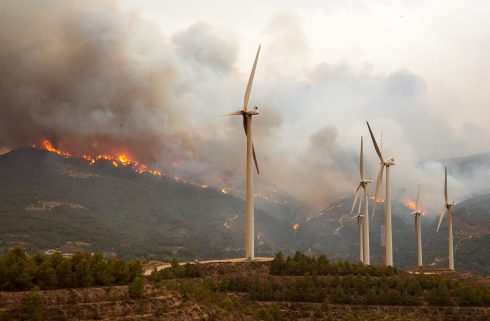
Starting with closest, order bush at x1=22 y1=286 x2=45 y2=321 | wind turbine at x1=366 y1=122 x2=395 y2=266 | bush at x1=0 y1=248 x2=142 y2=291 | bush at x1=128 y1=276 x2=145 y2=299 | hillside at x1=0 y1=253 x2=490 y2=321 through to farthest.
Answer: bush at x1=22 y1=286 x2=45 y2=321, bush at x1=0 y1=248 x2=142 y2=291, bush at x1=128 y1=276 x2=145 y2=299, hillside at x1=0 y1=253 x2=490 y2=321, wind turbine at x1=366 y1=122 x2=395 y2=266

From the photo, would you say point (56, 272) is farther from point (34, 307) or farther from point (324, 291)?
point (324, 291)

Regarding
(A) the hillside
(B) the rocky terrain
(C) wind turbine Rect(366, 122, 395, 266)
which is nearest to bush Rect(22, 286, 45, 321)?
(B) the rocky terrain

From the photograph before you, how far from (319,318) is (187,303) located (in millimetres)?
33305

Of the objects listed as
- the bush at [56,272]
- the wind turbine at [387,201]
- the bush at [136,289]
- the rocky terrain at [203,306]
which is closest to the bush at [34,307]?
the rocky terrain at [203,306]

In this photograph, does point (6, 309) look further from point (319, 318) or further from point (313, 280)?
point (313, 280)

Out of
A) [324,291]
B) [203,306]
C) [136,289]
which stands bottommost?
[324,291]

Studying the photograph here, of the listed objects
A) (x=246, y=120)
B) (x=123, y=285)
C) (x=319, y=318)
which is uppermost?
(x=246, y=120)

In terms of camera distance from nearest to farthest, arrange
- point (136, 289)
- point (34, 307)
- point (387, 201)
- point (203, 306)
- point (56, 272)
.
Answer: point (34, 307) < point (56, 272) < point (136, 289) < point (203, 306) < point (387, 201)

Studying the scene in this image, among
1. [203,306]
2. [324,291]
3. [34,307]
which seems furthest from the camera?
[324,291]

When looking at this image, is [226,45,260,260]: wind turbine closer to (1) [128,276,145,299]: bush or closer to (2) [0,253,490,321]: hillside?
(2) [0,253,490,321]: hillside

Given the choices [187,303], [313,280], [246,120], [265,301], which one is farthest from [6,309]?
[246,120]

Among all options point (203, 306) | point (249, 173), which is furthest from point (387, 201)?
point (203, 306)

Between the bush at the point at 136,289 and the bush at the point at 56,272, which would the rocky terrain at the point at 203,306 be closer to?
the bush at the point at 136,289

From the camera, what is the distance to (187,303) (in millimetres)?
64312
